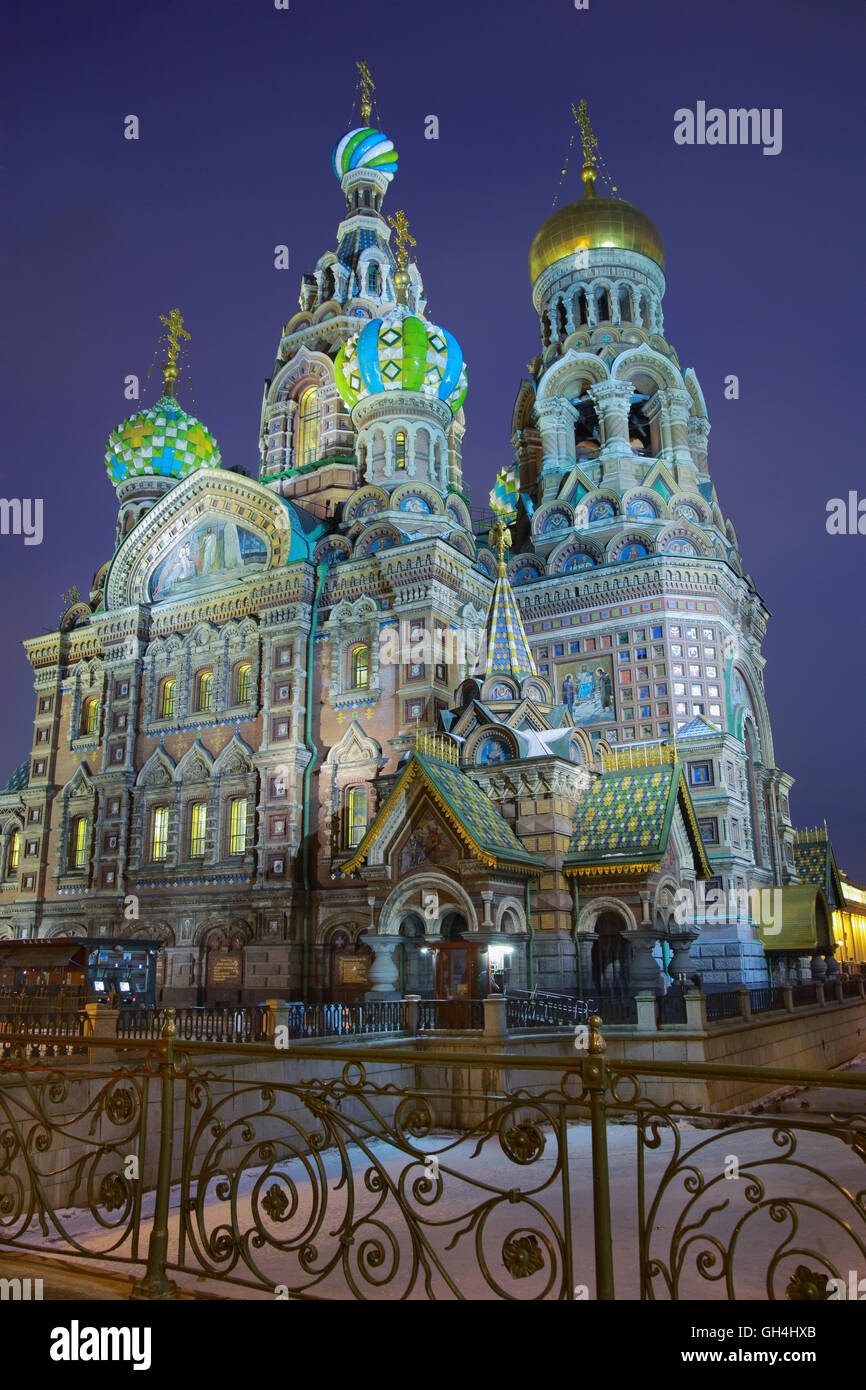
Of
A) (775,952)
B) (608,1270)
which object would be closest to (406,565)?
(775,952)

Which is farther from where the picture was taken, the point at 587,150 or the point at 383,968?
the point at 587,150

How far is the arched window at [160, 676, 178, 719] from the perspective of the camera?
3006cm

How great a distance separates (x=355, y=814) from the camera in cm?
2539

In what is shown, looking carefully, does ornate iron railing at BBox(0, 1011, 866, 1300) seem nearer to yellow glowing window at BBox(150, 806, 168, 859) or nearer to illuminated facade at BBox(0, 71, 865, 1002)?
illuminated facade at BBox(0, 71, 865, 1002)

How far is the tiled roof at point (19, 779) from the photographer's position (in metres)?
36.7

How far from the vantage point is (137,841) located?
95.5 feet

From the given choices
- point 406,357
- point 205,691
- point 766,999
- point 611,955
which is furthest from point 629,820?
point 406,357

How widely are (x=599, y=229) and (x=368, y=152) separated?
9.50 metres

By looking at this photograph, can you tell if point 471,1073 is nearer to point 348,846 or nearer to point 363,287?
point 348,846

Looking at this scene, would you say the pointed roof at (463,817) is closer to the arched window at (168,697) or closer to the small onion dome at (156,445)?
the arched window at (168,697)

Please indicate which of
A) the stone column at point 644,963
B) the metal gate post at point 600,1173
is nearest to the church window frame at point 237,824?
the stone column at point 644,963

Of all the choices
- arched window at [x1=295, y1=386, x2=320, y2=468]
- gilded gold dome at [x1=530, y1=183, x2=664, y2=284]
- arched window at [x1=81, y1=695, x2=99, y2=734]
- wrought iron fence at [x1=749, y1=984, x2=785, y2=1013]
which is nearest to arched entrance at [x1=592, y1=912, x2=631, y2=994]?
wrought iron fence at [x1=749, y1=984, x2=785, y2=1013]

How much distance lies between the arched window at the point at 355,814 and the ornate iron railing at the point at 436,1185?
37.6 feet

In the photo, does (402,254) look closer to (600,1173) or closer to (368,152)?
(368,152)
